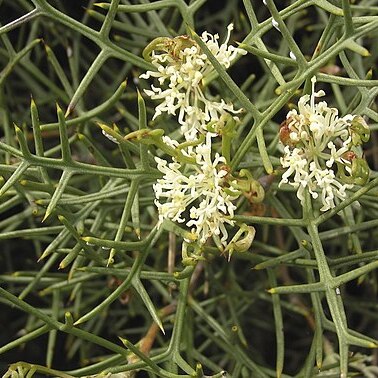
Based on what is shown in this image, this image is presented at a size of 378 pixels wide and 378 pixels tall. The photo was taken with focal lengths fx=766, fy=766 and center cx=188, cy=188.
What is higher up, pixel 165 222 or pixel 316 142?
pixel 316 142

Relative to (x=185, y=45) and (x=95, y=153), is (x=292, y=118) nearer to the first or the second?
(x=185, y=45)

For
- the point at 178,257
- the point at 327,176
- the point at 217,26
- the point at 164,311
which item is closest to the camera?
the point at 327,176

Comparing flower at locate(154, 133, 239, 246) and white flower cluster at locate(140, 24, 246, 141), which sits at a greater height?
white flower cluster at locate(140, 24, 246, 141)

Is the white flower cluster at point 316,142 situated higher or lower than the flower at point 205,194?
higher

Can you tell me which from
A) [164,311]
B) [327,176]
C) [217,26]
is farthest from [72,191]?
[217,26]
